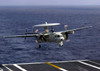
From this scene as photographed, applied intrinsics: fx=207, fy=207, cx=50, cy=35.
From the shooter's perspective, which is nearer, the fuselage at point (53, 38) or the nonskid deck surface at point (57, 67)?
the fuselage at point (53, 38)

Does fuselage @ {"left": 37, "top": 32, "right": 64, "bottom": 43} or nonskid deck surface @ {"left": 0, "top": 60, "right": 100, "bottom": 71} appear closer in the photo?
fuselage @ {"left": 37, "top": 32, "right": 64, "bottom": 43}

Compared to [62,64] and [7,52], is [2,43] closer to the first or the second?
[7,52]

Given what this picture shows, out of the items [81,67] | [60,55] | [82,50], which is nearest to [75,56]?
[60,55]

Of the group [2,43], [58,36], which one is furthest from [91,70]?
[2,43]

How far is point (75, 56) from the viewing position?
89438mm

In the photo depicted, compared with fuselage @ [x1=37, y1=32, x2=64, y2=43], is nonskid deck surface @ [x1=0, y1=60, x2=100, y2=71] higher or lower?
lower

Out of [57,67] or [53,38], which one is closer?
[53,38]

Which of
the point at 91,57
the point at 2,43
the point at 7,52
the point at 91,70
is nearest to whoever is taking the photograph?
the point at 91,70

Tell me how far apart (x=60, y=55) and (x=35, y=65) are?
3560 centimetres

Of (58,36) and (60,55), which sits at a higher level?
(58,36)

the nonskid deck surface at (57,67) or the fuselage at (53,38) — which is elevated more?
the fuselage at (53,38)

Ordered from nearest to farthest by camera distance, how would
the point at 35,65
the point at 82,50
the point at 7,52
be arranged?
the point at 35,65 → the point at 7,52 → the point at 82,50

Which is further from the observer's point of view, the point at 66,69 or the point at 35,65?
the point at 35,65

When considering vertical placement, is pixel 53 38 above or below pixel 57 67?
above
